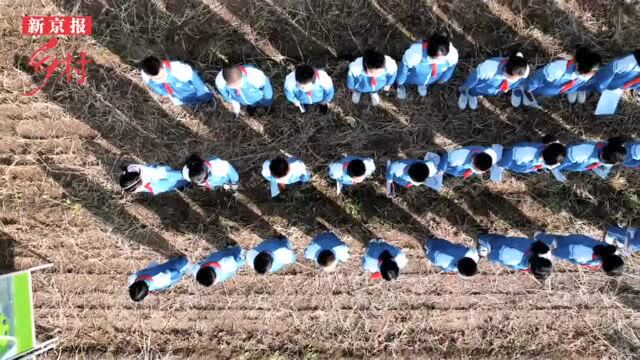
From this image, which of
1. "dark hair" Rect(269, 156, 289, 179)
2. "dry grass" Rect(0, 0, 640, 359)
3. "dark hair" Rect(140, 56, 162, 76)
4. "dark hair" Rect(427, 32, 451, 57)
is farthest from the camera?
"dry grass" Rect(0, 0, 640, 359)

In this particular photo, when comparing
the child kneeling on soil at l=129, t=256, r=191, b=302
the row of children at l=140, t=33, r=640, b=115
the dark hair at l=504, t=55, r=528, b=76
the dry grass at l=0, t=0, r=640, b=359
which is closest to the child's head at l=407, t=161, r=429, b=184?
the row of children at l=140, t=33, r=640, b=115

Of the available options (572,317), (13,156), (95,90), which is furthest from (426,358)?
(13,156)

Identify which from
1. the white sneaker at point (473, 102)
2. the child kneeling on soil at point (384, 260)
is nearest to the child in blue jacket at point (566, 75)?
the white sneaker at point (473, 102)

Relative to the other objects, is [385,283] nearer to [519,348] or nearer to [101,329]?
[519,348]

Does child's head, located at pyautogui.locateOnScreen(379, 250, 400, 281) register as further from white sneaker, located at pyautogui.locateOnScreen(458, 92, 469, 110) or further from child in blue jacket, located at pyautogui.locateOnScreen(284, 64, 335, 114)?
white sneaker, located at pyautogui.locateOnScreen(458, 92, 469, 110)

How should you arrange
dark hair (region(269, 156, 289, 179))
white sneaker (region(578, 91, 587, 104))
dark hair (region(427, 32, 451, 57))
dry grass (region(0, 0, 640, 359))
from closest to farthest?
1. dark hair (region(427, 32, 451, 57))
2. dark hair (region(269, 156, 289, 179))
3. white sneaker (region(578, 91, 587, 104))
4. dry grass (region(0, 0, 640, 359))
